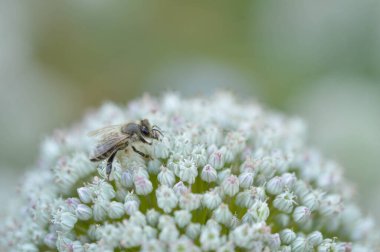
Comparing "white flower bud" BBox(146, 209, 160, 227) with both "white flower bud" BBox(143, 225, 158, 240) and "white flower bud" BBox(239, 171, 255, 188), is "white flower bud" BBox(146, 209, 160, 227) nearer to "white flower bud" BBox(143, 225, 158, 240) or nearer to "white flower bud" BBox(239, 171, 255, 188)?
"white flower bud" BBox(143, 225, 158, 240)

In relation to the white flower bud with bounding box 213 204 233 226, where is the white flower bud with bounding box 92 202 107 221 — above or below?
below

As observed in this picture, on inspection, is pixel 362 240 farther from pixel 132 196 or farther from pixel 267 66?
pixel 267 66

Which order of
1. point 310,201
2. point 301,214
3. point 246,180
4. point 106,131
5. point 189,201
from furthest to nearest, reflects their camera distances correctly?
1. point 106,131
2. point 310,201
3. point 301,214
4. point 246,180
5. point 189,201

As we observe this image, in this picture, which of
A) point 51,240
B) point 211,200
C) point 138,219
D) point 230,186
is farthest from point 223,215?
point 51,240

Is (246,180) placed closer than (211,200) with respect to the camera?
No

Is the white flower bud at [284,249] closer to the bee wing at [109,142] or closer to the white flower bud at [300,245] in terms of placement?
the white flower bud at [300,245]

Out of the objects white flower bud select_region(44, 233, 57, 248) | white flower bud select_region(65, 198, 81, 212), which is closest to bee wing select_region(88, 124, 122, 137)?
white flower bud select_region(65, 198, 81, 212)

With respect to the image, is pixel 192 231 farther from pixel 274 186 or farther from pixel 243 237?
pixel 274 186
